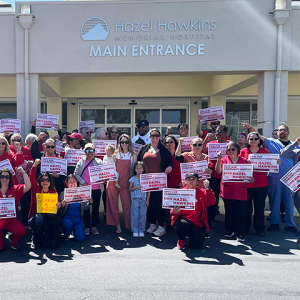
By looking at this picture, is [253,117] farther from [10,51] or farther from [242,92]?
[10,51]

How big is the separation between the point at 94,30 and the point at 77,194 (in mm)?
4886

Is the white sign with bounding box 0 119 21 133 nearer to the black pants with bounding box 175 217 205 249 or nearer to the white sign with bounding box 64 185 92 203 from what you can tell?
the white sign with bounding box 64 185 92 203

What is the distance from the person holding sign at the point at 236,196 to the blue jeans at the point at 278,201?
0.96 meters

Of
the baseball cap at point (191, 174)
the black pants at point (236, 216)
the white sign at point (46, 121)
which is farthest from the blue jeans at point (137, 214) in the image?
the white sign at point (46, 121)

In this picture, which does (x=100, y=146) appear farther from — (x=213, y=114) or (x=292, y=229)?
(x=292, y=229)

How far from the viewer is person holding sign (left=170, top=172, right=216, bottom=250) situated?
5105mm

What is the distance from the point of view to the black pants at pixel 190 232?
5.07 m

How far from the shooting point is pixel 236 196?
5551mm

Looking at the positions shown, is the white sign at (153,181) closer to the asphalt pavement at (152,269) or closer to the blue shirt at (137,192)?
the blue shirt at (137,192)

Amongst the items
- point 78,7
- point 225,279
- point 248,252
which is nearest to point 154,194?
point 248,252

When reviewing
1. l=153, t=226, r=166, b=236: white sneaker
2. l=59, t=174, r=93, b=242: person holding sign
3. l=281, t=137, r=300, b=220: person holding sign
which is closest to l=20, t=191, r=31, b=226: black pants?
l=59, t=174, r=93, b=242: person holding sign

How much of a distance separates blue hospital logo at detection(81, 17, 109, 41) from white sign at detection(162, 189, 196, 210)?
202 inches

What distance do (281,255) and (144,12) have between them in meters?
6.60

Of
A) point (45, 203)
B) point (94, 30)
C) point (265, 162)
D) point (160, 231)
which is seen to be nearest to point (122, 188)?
point (160, 231)
